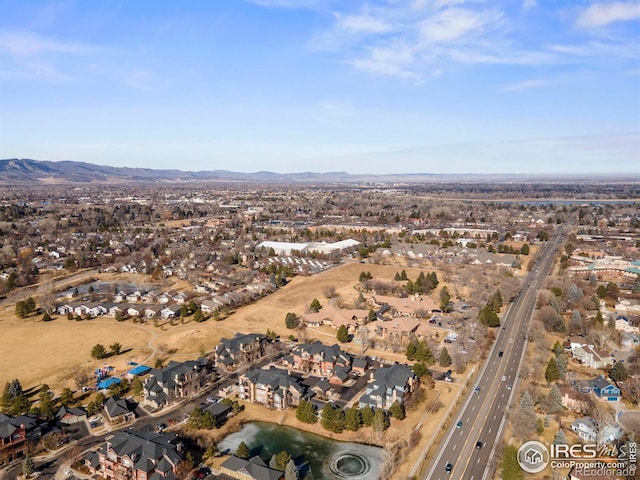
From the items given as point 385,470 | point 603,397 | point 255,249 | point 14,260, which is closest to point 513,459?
point 385,470

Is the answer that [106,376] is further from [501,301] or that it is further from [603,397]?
[501,301]

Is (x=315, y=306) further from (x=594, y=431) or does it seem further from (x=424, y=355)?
(x=594, y=431)

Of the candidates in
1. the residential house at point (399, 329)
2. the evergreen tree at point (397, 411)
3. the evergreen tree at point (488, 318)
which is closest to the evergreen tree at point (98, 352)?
the evergreen tree at point (397, 411)

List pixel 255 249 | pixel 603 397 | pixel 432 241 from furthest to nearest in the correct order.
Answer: pixel 432 241 < pixel 255 249 < pixel 603 397

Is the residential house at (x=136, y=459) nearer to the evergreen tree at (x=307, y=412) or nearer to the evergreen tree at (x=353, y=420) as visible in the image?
the evergreen tree at (x=307, y=412)

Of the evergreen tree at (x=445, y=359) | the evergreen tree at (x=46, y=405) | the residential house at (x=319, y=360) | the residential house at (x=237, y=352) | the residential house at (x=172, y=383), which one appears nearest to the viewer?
the evergreen tree at (x=46, y=405)

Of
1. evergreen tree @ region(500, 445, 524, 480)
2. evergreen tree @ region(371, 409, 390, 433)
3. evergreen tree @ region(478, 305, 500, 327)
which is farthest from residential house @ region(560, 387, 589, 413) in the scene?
evergreen tree @ region(478, 305, 500, 327)
